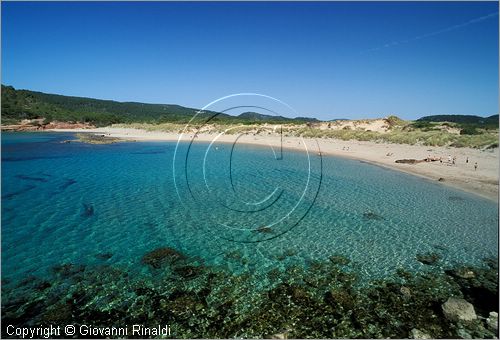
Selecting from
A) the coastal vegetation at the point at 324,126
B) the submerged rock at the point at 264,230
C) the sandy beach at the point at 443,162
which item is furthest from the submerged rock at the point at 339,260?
the coastal vegetation at the point at 324,126

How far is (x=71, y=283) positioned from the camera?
10.8 m

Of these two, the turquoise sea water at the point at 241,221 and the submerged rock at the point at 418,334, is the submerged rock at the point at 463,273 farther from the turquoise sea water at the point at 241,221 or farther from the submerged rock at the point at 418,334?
the submerged rock at the point at 418,334

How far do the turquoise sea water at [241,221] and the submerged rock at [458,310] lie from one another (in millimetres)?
2543

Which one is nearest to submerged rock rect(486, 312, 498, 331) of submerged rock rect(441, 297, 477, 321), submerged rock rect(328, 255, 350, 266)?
submerged rock rect(441, 297, 477, 321)

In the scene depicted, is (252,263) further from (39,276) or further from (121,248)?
(39,276)

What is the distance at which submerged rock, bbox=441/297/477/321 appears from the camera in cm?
915

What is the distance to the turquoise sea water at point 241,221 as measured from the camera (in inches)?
523

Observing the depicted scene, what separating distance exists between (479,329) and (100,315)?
36.2 feet

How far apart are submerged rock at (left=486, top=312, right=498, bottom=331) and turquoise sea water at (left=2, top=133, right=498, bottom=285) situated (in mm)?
3392

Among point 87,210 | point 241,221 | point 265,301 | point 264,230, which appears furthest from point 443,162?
point 87,210

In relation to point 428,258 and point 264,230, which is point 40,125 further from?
point 428,258

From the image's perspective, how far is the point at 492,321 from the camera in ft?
29.6

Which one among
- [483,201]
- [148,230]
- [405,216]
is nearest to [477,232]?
[405,216]

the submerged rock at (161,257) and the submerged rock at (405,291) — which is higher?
the submerged rock at (405,291)
